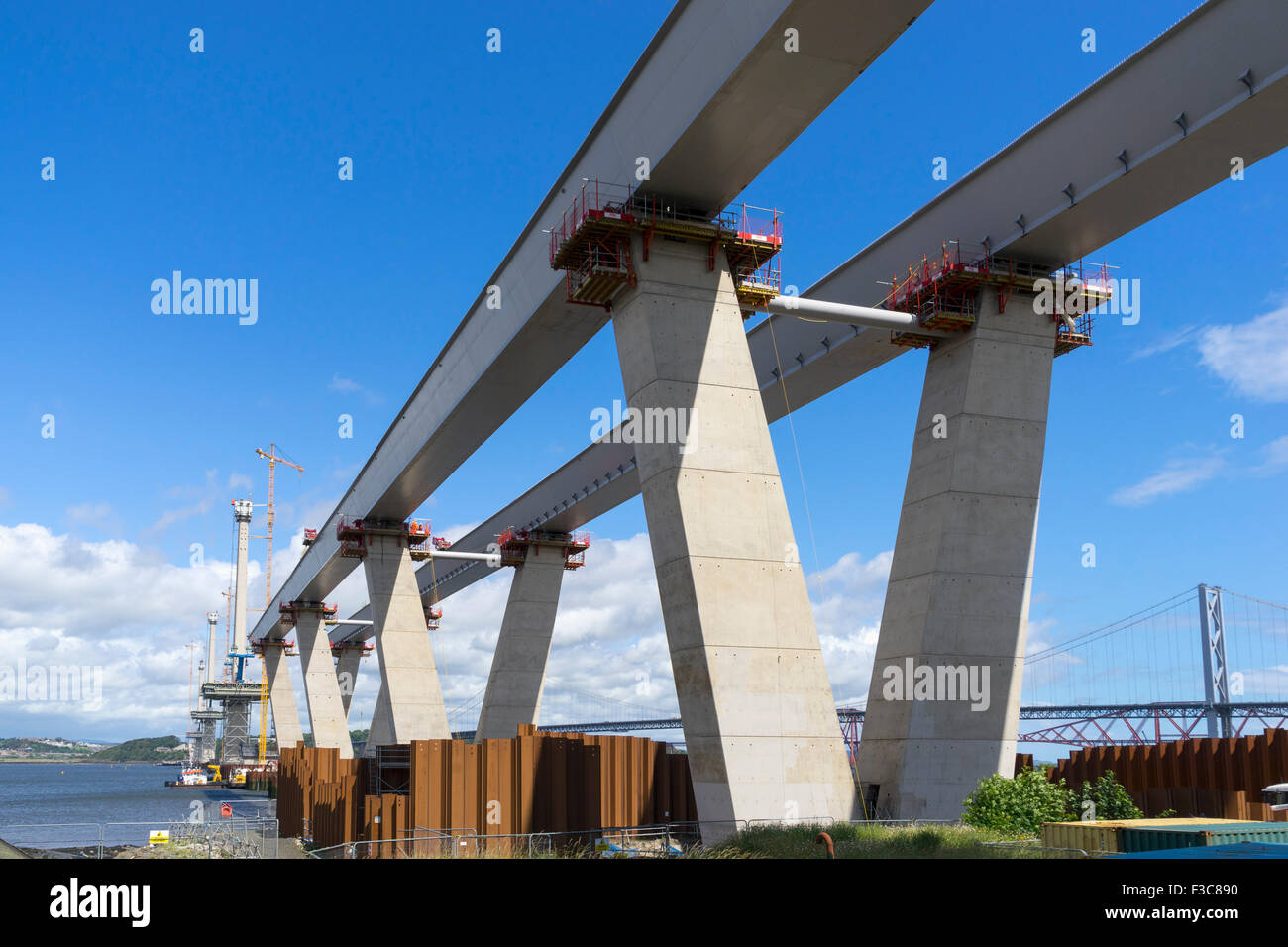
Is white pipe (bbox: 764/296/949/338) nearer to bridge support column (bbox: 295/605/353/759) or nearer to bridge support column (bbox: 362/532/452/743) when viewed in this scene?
bridge support column (bbox: 362/532/452/743)

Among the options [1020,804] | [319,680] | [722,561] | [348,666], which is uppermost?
[722,561]

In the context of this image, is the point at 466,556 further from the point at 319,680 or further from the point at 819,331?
the point at 819,331

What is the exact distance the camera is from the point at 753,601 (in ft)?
72.6

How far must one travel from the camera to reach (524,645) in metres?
53.3

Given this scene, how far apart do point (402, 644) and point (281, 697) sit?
47775mm

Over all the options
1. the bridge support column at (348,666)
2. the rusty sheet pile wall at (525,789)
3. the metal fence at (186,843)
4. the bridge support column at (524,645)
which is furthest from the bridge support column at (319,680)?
the rusty sheet pile wall at (525,789)

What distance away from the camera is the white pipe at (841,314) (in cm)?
2608

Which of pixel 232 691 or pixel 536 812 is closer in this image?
pixel 536 812

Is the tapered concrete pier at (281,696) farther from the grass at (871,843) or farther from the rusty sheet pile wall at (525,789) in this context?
the grass at (871,843)

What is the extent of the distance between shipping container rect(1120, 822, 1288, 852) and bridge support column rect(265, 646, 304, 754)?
84671mm

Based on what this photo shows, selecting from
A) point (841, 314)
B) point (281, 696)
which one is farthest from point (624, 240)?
point (281, 696)
